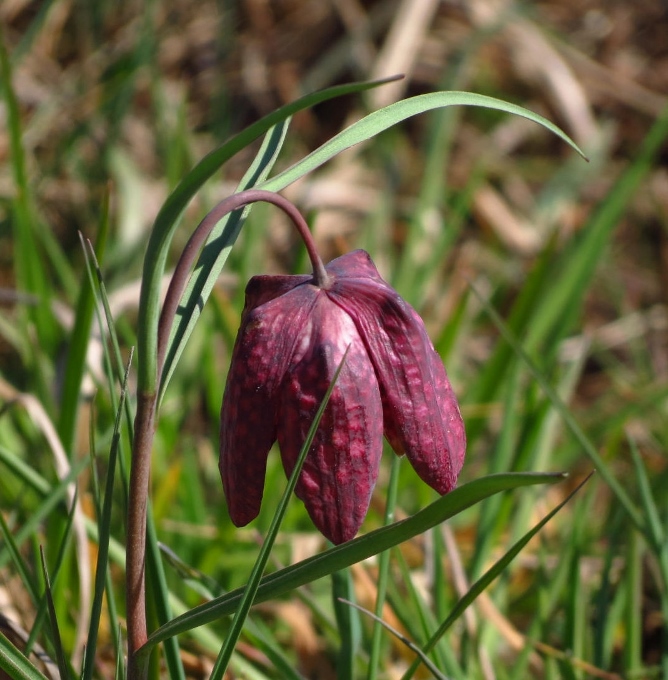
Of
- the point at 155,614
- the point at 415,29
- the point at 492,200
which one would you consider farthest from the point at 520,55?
the point at 155,614

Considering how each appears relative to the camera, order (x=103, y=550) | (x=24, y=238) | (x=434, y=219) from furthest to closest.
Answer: (x=434, y=219) → (x=24, y=238) → (x=103, y=550)

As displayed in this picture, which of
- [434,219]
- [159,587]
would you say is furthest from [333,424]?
[434,219]

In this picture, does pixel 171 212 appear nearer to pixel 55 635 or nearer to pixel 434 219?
pixel 55 635

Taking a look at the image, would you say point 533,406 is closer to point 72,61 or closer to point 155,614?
point 155,614

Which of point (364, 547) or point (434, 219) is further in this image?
point (434, 219)

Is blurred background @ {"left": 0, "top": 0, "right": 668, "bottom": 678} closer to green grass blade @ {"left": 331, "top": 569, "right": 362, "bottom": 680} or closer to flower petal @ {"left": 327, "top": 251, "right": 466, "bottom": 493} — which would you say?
green grass blade @ {"left": 331, "top": 569, "right": 362, "bottom": 680}

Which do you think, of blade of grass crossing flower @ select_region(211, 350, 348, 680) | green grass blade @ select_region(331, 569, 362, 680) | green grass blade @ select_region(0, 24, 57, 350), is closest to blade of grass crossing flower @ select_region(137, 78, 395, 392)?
blade of grass crossing flower @ select_region(211, 350, 348, 680)
